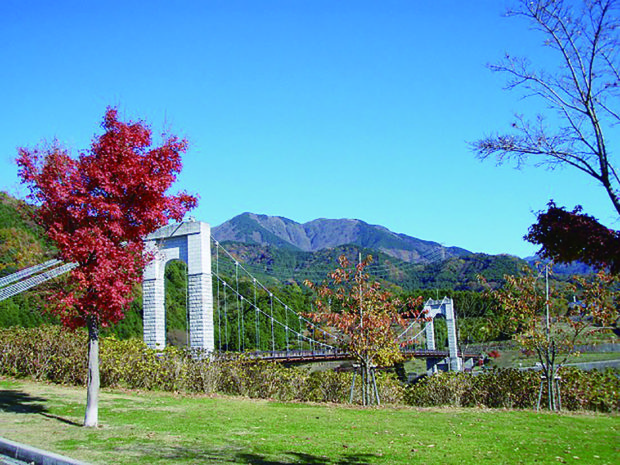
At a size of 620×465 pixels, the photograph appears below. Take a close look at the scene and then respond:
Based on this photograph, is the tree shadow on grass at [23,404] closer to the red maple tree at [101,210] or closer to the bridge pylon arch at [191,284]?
the red maple tree at [101,210]

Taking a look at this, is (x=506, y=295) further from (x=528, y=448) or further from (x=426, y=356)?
(x=426, y=356)

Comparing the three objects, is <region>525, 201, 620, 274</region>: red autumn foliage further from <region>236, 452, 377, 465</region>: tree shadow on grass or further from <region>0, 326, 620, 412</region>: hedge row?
<region>0, 326, 620, 412</region>: hedge row

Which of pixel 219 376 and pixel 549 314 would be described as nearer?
pixel 549 314

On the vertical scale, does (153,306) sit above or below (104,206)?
below

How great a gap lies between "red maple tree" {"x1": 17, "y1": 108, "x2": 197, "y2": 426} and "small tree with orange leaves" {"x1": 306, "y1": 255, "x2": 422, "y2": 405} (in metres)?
5.24

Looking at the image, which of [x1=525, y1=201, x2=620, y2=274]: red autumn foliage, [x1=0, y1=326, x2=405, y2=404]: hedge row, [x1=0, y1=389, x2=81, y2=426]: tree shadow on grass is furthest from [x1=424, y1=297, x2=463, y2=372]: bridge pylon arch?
[x1=525, y1=201, x2=620, y2=274]: red autumn foliage

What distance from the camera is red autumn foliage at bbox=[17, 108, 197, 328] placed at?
8000 millimetres

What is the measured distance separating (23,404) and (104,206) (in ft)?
15.8

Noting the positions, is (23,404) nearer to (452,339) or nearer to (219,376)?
(219,376)

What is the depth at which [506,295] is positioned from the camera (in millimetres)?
14242

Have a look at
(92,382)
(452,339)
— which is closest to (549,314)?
(92,382)

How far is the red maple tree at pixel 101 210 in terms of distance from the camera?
8.00 m

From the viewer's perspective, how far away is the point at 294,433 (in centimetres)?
828

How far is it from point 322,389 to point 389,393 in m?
1.75
